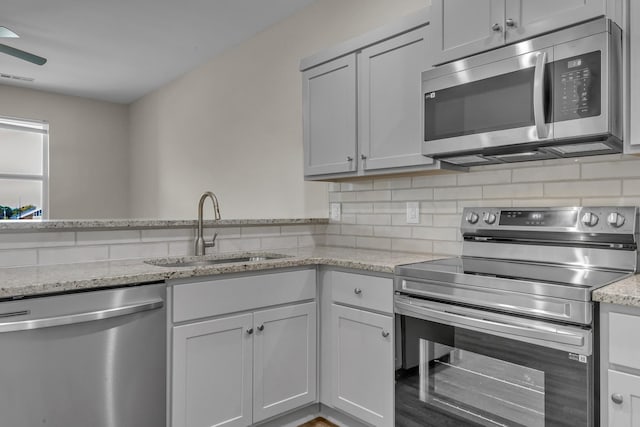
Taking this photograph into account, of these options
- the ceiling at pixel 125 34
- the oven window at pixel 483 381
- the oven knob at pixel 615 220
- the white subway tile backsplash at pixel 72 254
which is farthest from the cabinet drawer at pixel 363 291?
the ceiling at pixel 125 34

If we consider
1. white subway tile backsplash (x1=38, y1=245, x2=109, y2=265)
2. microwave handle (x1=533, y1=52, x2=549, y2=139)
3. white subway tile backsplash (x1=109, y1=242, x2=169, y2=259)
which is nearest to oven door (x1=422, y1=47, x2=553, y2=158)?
microwave handle (x1=533, y1=52, x2=549, y2=139)

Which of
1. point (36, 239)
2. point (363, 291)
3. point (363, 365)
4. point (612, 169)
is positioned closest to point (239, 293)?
point (363, 291)

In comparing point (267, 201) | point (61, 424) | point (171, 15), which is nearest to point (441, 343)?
point (61, 424)

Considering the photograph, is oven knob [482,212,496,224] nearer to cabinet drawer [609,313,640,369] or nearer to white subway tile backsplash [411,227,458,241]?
white subway tile backsplash [411,227,458,241]

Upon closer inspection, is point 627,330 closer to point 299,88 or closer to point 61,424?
point 61,424

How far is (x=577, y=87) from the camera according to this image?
4.96ft

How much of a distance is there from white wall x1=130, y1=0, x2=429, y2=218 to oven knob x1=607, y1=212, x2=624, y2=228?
5.13ft

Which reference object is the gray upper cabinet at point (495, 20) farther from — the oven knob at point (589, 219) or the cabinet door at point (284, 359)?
the cabinet door at point (284, 359)

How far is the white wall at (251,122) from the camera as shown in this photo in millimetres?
3104

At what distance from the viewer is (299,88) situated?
3252mm

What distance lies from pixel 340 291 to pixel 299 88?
178 centimetres

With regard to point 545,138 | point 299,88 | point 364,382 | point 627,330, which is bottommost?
point 364,382

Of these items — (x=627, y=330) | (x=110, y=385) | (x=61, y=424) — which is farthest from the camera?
(x=110, y=385)

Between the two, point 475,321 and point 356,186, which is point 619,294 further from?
point 356,186
